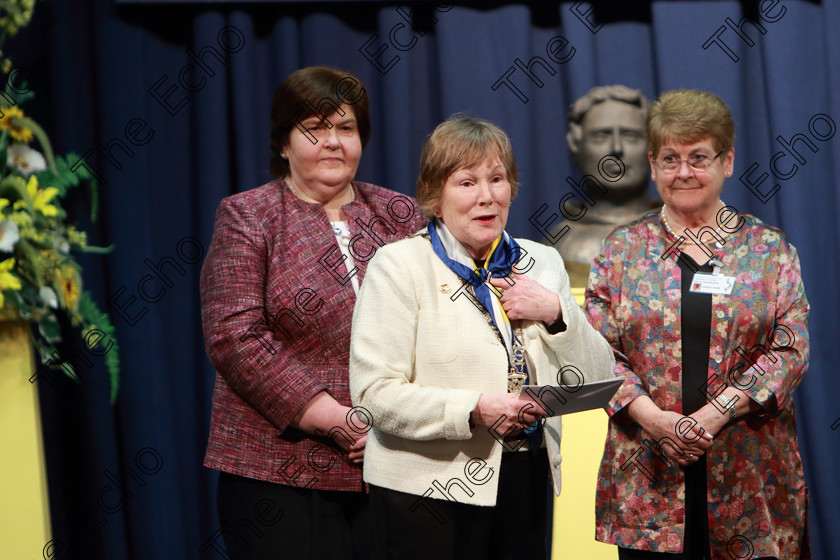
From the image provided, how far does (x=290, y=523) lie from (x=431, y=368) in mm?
521

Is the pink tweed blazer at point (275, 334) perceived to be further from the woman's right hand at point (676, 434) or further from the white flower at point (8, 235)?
the woman's right hand at point (676, 434)

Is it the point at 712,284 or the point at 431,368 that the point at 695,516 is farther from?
the point at 431,368

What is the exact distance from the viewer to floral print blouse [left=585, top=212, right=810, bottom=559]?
194 cm

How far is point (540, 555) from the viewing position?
1.72 m

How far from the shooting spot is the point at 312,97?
207 centimetres

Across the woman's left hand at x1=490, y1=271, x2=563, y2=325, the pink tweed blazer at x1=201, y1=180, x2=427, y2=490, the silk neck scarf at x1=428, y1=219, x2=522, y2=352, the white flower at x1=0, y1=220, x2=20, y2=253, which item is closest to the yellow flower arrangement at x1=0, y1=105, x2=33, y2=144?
the white flower at x1=0, y1=220, x2=20, y2=253

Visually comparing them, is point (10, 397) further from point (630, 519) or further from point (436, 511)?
point (630, 519)

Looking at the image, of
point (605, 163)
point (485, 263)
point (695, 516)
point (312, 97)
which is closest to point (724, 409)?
point (695, 516)

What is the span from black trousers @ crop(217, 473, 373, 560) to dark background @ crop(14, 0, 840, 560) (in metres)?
1.23

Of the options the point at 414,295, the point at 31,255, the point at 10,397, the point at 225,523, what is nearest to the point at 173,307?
the point at 10,397

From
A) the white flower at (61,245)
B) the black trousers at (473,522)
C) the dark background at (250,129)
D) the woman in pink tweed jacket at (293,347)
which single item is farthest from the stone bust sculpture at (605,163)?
the white flower at (61,245)

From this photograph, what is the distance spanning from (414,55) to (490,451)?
2.02 m

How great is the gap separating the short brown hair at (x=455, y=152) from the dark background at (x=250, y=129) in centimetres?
154

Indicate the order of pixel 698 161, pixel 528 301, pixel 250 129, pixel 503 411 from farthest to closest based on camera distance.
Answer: pixel 250 129
pixel 698 161
pixel 528 301
pixel 503 411
